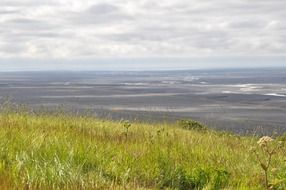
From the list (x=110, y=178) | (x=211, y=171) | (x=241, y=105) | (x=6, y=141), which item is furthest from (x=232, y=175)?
(x=241, y=105)

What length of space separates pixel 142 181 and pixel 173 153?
5.15 ft

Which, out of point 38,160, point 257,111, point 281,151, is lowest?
point 257,111

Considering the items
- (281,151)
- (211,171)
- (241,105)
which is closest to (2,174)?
(211,171)

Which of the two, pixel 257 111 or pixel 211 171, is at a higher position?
pixel 211 171

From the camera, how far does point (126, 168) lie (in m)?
6.32

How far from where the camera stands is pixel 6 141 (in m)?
6.58

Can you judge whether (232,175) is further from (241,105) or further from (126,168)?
(241,105)

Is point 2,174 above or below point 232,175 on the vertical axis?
above

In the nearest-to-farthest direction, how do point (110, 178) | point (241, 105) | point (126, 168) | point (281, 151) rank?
1. point (110, 178)
2. point (126, 168)
3. point (281, 151)
4. point (241, 105)

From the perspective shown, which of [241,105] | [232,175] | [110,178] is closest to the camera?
[110,178]

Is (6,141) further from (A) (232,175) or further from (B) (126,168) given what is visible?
(A) (232,175)

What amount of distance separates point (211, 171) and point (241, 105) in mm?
60128

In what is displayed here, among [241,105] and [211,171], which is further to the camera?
[241,105]

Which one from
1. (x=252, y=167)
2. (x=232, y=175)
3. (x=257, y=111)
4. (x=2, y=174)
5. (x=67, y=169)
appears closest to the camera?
(x=2, y=174)
